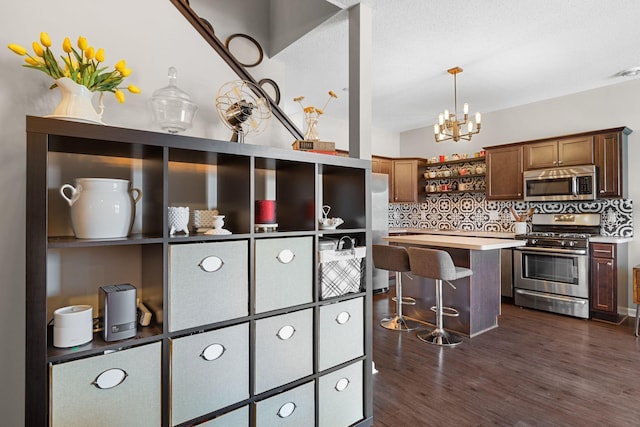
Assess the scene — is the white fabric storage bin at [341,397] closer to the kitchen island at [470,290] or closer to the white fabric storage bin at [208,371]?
the white fabric storage bin at [208,371]

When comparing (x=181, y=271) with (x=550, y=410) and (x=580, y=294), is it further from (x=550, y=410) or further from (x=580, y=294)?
(x=580, y=294)

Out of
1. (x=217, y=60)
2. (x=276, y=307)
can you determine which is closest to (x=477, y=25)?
(x=217, y=60)

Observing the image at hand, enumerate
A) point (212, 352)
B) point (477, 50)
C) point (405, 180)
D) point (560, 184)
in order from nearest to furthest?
1. point (212, 352)
2. point (477, 50)
3. point (560, 184)
4. point (405, 180)

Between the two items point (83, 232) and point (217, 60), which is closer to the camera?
point (83, 232)

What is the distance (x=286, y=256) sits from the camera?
158 cm

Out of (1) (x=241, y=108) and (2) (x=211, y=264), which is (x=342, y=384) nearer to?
(2) (x=211, y=264)

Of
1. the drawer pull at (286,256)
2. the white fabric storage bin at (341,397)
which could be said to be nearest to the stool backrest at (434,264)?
the white fabric storage bin at (341,397)

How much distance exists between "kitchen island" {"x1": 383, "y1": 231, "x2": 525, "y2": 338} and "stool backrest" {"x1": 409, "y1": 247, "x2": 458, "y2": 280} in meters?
0.32

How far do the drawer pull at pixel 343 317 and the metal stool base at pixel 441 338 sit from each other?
1784mm

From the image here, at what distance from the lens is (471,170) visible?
572 cm

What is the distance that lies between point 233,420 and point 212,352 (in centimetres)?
32

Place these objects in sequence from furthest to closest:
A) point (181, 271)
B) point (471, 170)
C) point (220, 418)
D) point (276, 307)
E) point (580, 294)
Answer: point (471, 170) < point (580, 294) < point (276, 307) < point (220, 418) < point (181, 271)

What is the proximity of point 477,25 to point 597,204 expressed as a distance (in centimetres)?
305

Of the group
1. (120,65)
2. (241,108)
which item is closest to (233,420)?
(241,108)
